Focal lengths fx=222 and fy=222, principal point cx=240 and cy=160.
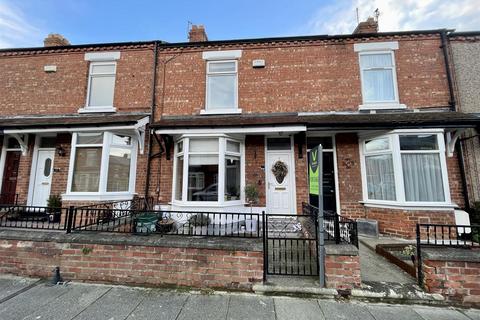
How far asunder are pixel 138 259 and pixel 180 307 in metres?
1.16

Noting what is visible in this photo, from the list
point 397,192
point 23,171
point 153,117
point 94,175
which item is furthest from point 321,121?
point 23,171

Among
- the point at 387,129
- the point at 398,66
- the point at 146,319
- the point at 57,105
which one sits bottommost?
the point at 146,319

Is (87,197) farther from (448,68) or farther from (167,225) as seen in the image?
(448,68)

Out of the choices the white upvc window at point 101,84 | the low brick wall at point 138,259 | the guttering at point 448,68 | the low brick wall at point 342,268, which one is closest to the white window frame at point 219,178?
the low brick wall at point 138,259

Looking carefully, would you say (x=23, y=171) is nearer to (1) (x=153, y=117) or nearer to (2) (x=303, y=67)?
(1) (x=153, y=117)

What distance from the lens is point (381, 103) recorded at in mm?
7281

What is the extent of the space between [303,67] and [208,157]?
179 inches

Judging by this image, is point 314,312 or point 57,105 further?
point 57,105

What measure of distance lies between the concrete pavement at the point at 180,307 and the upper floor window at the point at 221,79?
5931 mm

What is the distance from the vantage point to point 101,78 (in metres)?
8.31

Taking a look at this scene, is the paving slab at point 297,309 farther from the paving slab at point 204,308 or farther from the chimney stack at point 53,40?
the chimney stack at point 53,40

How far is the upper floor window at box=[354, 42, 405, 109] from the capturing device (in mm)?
7363

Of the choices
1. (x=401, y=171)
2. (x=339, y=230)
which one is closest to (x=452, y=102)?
(x=401, y=171)

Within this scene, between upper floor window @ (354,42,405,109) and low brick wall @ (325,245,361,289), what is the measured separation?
18.0 feet
